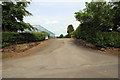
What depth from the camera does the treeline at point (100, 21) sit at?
10273 mm

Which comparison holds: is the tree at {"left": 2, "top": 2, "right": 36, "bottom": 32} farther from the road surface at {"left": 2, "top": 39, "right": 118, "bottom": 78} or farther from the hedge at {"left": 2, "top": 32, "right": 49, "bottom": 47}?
the road surface at {"left": 2, "top": 39, "right": 118, "bottom": 78}

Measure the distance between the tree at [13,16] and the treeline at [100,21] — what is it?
23.9 ft

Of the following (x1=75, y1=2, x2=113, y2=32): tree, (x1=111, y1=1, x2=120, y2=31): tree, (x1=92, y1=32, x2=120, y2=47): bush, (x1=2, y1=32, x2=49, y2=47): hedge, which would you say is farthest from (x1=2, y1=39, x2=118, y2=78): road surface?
(x1=111, y1=1, x2=120, y2=31): tree

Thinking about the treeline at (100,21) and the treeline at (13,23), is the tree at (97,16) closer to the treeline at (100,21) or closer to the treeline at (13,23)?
the treeline at (100,21)

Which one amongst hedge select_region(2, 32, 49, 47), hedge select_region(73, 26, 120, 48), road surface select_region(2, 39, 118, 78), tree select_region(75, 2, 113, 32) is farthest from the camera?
tree select_region(75, 2, 113, 32)

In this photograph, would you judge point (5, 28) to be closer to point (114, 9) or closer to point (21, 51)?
point (21, 51)

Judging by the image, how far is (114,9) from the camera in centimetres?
1198

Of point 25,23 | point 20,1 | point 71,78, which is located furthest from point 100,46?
point 20,1

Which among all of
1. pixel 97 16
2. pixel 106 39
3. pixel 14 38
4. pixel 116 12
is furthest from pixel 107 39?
pixel 14 38

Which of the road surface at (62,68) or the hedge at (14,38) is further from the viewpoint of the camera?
the hedge at (14,38)

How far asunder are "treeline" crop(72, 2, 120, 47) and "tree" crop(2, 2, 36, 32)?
7275 mm

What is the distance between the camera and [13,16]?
37.9 feet

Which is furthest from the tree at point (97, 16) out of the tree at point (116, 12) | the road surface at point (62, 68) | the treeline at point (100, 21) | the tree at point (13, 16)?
the tree at point (13, 16)

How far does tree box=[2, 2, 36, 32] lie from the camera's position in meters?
10.7
